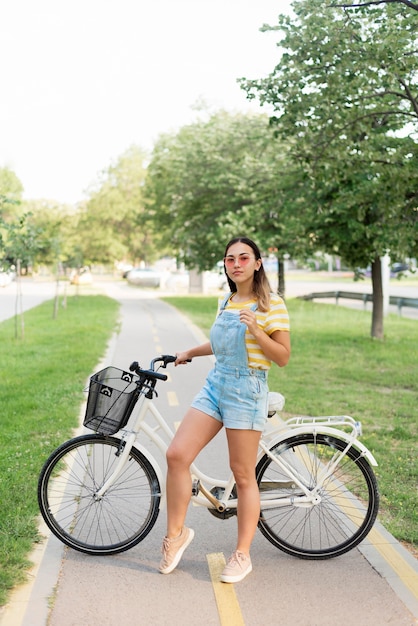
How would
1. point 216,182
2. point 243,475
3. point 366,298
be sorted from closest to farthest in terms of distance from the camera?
point 243,475 < point 216,182 < point 366,298

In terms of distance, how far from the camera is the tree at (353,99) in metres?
8.77

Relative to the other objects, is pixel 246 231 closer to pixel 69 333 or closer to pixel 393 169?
pixel 69 333

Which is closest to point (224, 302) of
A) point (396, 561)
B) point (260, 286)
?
point (260, 286)

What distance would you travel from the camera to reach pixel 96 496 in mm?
4332

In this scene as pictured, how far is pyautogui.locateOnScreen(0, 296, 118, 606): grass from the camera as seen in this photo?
4.42 m

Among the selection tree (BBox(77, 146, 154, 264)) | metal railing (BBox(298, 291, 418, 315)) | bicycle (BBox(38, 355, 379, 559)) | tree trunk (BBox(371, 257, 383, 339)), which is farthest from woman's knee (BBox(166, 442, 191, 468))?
tree (BBox(77, 146, 154, 264))

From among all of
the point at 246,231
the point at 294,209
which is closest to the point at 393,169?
the point at 294,209

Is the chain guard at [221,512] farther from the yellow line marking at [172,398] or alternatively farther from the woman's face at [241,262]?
the yellow line marking at [172,398]

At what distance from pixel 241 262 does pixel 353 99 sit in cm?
667

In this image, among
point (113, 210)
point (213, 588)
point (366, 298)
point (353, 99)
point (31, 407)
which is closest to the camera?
point (213, 588)

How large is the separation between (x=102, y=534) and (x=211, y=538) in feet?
2.15

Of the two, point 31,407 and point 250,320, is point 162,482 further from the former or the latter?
point 31,407

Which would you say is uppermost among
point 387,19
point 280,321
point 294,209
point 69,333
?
point 387,19

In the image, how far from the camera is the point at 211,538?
4.53m
